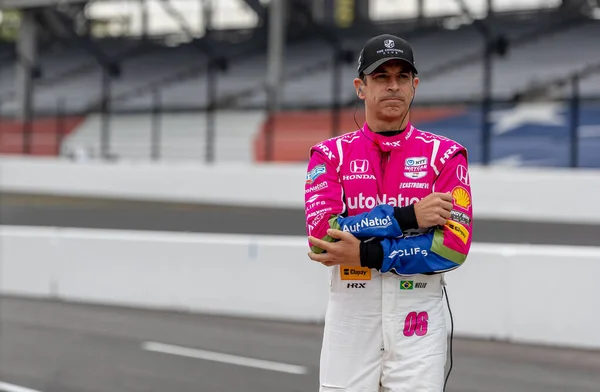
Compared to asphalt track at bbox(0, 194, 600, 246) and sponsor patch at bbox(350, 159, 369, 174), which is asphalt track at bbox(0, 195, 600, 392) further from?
asphalt track at bbox(0, 194, 600, 246)

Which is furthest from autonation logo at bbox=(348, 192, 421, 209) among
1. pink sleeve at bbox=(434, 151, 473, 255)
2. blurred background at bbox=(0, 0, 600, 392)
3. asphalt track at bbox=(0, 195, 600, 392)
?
asphalt track at bbox=(0, 195, 600, 392)

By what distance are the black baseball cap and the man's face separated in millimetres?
30

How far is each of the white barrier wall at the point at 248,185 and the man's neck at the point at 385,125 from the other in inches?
465

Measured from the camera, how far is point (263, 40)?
34.2 m

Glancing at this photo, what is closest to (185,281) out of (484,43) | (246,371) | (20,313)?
(20,313)

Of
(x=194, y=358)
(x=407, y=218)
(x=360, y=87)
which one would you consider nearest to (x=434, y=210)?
(x=407, y=218)

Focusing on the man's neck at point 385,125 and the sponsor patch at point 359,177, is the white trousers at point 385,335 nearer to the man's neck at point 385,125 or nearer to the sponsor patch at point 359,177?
the sponsor patch at point 359,177

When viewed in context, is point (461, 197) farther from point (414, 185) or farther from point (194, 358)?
point (194, 358)

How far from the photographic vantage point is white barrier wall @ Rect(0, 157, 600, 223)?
1515 cm

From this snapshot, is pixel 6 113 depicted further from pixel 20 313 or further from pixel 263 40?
pixel 20 313

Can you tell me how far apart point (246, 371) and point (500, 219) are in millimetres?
9143

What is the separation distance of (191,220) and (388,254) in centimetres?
1587

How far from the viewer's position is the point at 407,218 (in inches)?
135

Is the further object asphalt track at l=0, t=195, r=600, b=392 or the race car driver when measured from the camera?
asphalt track at l=0, t=195, r=600, b=392
